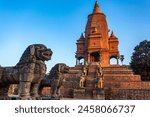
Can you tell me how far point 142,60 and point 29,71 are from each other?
33.9 meters

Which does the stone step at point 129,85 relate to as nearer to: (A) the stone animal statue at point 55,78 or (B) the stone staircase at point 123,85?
(B) the stone staircase at point 123,85

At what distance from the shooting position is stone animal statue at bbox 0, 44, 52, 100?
10.7m

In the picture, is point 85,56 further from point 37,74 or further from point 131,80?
point 37,74

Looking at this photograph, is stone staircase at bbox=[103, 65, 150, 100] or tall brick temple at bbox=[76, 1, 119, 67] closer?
stone staircase at bbox=[103, 65, 150, 100]

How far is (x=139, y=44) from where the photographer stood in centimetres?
4494

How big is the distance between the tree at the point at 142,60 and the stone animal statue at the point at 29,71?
32405 mm

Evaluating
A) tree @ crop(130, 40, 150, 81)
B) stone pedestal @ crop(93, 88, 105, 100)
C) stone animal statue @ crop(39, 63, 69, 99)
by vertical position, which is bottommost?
stone pedestal @ crop(93, 88, 105, 100)

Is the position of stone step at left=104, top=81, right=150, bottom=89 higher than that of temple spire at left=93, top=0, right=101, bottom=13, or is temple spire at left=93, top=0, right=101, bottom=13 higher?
temple spire at left=93, top=0, right=101, bottom=13

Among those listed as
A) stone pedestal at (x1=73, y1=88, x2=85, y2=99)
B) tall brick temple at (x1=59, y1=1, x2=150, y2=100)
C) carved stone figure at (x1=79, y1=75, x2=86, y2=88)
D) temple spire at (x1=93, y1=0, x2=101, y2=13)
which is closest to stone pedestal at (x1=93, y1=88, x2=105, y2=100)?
tall brick temple at (x1=59, y1=1, x2=150, y2=100)

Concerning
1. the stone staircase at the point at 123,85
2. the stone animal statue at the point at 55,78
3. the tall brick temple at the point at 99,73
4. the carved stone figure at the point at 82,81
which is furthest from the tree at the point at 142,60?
the stone animal statue at the point at 55,78

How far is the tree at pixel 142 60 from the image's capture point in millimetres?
41000

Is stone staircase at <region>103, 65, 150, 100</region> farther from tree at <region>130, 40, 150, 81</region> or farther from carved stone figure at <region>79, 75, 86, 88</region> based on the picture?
tree at <region>130, 40, 150, 81</region>

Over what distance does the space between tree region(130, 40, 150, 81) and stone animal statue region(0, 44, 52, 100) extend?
3240 cm

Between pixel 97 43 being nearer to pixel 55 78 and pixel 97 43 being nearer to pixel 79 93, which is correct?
pixel 79 93
